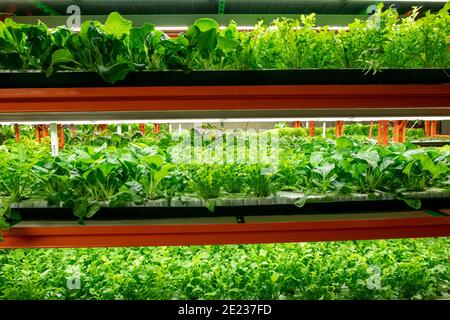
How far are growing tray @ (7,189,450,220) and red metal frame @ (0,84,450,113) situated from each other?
46cm

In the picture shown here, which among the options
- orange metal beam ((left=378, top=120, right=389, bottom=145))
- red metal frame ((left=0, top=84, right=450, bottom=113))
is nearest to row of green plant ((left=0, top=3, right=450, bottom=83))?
red metal frame ((left=0, top=84, right=450, bottom=113))

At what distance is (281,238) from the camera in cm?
163

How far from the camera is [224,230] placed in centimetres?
160

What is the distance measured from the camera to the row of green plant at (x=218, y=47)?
58.5 inches

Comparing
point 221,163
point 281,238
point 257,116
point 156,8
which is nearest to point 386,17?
point 257,116

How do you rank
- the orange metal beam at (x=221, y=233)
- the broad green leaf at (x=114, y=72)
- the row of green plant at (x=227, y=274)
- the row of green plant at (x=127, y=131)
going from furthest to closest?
the row of green plant at (x=127, y=131) → the row of green plant at (x=227, y=274) → the orange metal beam at (x=221, y=233) → the broad green leaf at (x=114, y=72)

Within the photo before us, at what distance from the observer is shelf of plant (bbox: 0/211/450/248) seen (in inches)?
61.5

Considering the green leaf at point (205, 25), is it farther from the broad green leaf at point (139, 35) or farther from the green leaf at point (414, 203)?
the green leaf at point (414, 203)

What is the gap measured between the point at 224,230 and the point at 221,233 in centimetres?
2

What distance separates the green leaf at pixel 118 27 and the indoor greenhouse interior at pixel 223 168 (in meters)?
0.01

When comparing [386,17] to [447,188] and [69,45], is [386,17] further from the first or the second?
[69,45]

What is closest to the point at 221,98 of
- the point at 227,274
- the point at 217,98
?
the point at 217,98

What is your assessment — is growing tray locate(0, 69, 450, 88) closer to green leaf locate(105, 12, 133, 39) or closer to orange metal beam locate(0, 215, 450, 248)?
green leaf locate(105, 12, 133, 39)

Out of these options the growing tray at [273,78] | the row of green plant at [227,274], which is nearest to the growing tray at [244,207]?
the row of green plant at [227,274]
